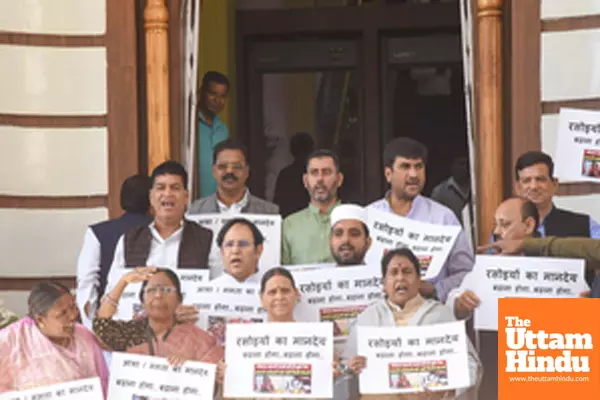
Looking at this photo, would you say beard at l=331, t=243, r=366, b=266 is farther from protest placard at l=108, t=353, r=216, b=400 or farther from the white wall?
the white wall

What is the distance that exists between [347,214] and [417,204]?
18.7 inches

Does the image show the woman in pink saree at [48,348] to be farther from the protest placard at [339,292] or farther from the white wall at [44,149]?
the white wall at [44,149]

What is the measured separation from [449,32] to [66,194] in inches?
133

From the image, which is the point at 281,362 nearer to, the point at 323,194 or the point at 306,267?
the point at 306,267

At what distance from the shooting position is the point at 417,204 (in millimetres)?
6352

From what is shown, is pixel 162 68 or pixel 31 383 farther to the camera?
pixel 162 68

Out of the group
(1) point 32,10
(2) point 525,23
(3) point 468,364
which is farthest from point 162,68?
(3) point 468,364

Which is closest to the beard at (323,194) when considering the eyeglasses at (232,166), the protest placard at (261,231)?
the protest placard at (261,231)

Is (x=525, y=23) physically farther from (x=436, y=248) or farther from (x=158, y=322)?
(x=158, y=322)

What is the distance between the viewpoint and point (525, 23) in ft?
23.9

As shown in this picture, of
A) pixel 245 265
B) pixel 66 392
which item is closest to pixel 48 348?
pixel 66 392

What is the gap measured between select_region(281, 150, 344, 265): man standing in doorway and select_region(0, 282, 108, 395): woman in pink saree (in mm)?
1115

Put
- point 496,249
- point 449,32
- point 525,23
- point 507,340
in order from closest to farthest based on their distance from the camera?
point 507,340
point 496,249
point 525,23
point 449,32

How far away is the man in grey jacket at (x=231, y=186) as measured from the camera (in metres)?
6.56
